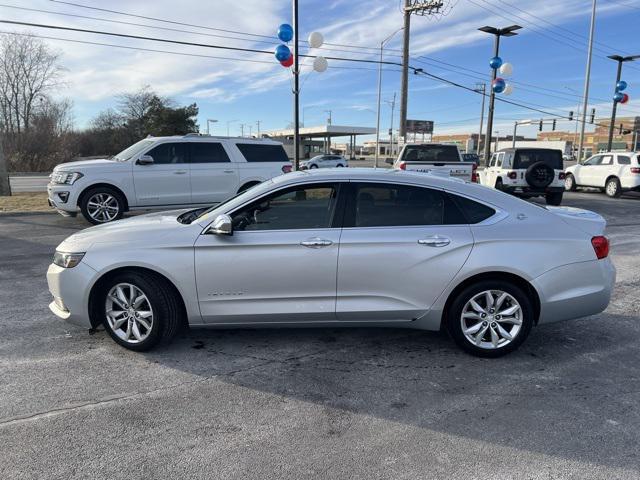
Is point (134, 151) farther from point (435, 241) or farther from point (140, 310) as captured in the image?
point (435, 241)

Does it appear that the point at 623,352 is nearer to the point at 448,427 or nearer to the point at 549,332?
the point at 549,332

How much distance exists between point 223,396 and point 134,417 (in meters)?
0.60

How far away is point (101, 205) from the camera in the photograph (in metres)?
9.91

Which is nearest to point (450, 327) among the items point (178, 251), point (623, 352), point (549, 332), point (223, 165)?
point (549, 332)

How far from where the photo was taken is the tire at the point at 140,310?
391 cm

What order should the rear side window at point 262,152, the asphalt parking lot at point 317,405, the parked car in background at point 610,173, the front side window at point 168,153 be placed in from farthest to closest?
the parked car in background at point 610,173
the rear side window at point 262,152
the front side window at point 168,153
the asphalt parking lot at point 317,405

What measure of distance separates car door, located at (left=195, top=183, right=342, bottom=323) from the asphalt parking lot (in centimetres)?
43

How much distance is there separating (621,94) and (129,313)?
3514cm

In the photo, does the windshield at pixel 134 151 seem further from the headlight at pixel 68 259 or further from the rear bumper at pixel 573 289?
the rear bumper at pixel 573 289

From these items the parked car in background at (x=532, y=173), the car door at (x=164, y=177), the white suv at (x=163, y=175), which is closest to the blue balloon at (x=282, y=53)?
the white suv at (x=163, y=175)

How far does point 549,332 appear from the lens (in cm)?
470

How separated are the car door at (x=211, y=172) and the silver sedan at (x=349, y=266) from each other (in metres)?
6.64

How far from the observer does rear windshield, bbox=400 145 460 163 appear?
13820 mm

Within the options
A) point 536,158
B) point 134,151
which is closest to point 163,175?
point 134,151
